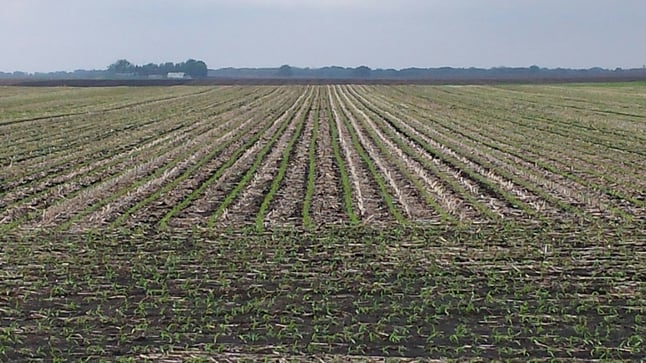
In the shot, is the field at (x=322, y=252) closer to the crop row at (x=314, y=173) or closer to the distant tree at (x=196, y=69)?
the crop row at (x=314, y=173)

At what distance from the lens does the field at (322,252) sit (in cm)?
820

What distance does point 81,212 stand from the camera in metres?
14.2

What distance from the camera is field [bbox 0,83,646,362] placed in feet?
26.9

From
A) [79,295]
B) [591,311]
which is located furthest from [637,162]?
[79,295]

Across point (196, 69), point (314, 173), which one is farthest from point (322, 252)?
point (196, 69)

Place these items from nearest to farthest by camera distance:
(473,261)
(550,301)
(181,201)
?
(550,301)
(473,261)
(181,201)

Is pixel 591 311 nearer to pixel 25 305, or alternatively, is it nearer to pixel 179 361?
pixel 179 361

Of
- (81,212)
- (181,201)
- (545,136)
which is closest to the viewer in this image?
(81,212)

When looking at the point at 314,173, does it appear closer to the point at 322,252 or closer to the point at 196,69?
the point at 322,252

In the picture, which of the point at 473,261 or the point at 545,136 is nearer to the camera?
the point at 473,261

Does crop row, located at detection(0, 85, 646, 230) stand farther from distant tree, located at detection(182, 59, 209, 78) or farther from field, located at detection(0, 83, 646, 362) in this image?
distant tree, located at detection(182, 59, 209, 78)

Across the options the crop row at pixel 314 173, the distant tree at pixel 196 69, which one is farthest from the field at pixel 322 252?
the distant tree at pixel 196 69

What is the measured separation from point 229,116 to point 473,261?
27226mm

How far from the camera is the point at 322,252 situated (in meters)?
11.5
